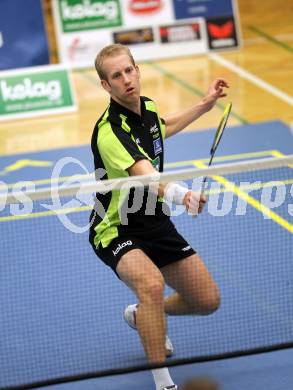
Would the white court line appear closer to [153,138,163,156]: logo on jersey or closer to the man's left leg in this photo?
[153,138,163,156]: logo on jersey

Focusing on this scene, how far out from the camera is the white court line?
12.6 metres

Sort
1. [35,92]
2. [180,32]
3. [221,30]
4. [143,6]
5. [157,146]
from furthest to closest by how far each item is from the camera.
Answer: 1. [221,30]
2. [180,32]
3. [143,6]
4. [35,92]
5. [157,146]

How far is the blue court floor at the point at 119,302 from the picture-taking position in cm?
614

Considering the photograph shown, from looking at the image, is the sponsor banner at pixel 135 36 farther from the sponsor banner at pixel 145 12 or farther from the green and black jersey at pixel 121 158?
the green and black jersey at pixel 121 158

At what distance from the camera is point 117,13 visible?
577 inches

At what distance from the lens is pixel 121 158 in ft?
18.5

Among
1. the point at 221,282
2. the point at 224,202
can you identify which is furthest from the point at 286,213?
the point at 221,282

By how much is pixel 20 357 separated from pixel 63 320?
0.60 metres

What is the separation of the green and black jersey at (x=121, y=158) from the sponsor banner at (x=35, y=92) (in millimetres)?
6757

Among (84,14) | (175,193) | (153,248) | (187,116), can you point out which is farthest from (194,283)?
(84,14)

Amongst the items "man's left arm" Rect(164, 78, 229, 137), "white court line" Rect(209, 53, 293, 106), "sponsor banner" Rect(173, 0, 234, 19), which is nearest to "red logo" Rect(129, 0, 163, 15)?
"sponsor banner" Rect(173, 0, 234, 19)

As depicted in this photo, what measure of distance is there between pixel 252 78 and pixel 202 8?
2.11 meters

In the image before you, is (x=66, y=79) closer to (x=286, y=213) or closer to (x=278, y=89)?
(x=278, y=89)

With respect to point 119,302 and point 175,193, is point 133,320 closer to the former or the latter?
point 119,302
